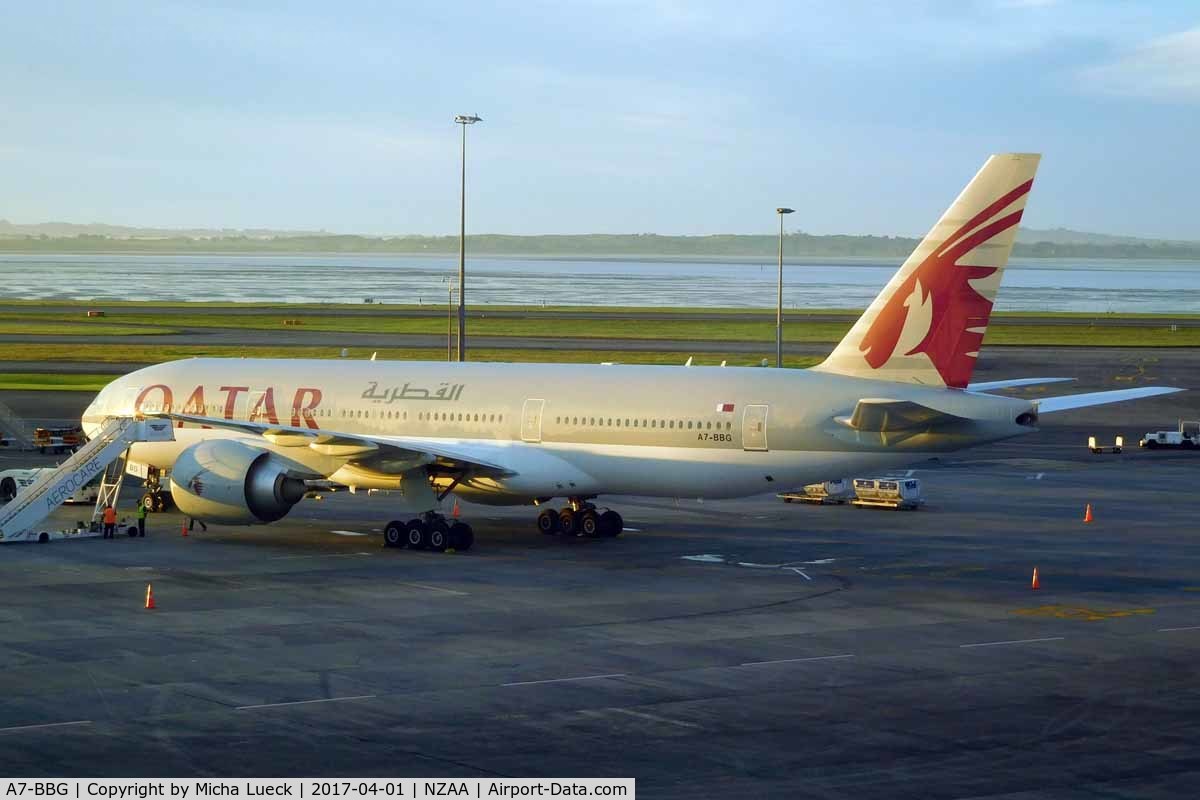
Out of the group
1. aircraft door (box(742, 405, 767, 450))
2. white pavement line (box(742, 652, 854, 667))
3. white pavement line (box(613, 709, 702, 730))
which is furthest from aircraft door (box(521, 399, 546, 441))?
white pavement line (box(613, 709, 702, 730))

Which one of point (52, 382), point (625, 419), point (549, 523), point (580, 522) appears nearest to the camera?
point (625, 419)

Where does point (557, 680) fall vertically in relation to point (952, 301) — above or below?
below

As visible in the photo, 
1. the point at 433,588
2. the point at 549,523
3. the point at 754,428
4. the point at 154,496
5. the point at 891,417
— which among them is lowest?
the point at 433,588

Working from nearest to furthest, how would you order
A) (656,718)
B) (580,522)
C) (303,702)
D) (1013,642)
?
1. (656,718)
2. (303,702)
3. (1013,642)
4. (580,522)

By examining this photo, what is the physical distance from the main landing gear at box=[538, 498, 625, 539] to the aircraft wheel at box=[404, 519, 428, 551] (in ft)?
12.6

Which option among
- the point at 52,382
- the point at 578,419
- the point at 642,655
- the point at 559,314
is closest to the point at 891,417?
the point at 578,419

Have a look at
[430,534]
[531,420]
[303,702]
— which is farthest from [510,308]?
[303,702]

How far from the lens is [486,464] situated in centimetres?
3819

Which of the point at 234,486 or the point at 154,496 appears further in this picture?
the point at 154,496

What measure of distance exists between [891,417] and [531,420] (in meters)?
9.61

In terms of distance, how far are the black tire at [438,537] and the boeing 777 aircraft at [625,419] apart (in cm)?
3

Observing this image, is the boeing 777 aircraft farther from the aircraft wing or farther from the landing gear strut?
the landing gear strut

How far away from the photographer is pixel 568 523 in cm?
3997

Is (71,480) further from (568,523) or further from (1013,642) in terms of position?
(1013,642)
